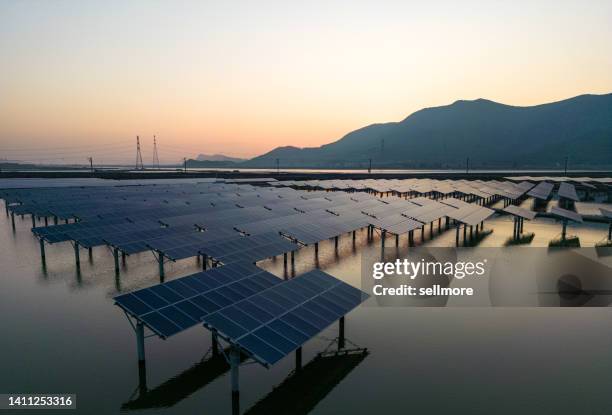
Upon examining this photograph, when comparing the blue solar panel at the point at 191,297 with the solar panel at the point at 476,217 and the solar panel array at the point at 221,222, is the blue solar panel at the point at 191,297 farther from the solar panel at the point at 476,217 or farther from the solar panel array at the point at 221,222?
the solar panel at the point at 476,217

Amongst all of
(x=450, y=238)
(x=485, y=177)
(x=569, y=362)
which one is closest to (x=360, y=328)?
(x=569, y=362)

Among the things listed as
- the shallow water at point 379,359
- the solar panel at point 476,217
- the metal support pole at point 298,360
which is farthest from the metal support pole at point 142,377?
the solar panel at point 476,217

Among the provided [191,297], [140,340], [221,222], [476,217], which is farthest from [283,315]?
[476,217]

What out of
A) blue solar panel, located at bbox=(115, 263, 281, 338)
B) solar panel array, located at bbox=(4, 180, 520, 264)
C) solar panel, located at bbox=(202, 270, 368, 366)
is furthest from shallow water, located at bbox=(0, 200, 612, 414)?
solar panel array, located at bbox=(4, 180, 520, 264)

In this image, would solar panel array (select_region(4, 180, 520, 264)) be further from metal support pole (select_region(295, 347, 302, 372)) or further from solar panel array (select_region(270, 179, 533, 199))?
solar panel array (select_region(270, 179, 533, 199))

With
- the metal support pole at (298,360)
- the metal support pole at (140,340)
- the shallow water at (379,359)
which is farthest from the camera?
the metal support pole at (298,360)

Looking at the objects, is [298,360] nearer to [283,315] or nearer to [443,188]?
[283,315]

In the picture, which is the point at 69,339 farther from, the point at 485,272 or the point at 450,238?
the point at 450,238

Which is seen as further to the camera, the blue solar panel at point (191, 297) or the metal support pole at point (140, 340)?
the metal support pole at point (140, 340)
